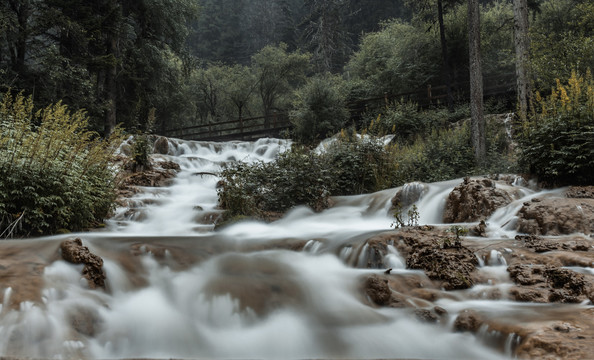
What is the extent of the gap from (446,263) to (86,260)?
4.09 meters

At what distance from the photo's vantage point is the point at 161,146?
19.1 m

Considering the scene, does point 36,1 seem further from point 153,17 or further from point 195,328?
point 195,328

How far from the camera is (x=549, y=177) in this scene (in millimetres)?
8094

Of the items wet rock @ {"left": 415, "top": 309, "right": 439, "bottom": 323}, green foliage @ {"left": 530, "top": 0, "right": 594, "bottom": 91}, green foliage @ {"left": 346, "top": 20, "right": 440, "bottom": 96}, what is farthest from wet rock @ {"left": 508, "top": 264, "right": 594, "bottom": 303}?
green foliage @ {"left": 346, "top": 20, "right": 440, "bottom": 96}

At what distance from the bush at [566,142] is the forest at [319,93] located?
1.1 inches

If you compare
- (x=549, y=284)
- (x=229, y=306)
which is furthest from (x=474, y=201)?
(x=229, y=306)

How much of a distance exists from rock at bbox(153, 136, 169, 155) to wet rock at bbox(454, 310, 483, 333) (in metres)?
17.2

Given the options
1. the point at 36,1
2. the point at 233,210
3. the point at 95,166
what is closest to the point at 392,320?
the point at 233,210

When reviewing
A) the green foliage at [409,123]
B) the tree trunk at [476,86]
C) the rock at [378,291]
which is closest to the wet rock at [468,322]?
the rock at [378,291]

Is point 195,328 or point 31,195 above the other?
point 31,195

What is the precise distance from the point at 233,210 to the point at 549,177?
6.56 m

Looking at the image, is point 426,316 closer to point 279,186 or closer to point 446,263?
point 446,263

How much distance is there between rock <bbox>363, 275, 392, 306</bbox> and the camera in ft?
14.2

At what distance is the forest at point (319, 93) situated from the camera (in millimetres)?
7617
